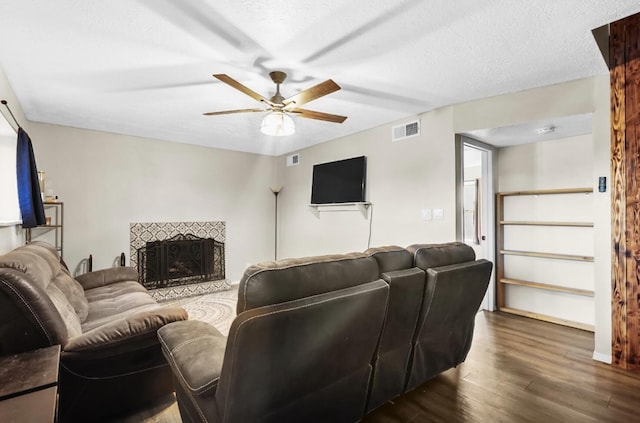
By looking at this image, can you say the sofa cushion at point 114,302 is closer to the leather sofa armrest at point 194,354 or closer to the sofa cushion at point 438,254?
the leather sofa armrest at point 194,354

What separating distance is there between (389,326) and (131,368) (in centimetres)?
151

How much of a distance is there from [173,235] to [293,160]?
8.00ft

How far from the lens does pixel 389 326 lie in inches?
68.6

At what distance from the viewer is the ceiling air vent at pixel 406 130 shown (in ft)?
12.5

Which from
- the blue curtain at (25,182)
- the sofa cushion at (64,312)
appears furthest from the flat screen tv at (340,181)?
the blue curtain at (25,182)

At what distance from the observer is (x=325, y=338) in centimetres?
134

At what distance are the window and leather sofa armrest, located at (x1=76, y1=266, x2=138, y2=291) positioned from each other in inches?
30.8

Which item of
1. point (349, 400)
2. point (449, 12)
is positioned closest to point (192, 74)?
point (449, 12)

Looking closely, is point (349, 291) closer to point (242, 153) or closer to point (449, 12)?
point (449, 12)

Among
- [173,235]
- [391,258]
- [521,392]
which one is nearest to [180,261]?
[173,235]

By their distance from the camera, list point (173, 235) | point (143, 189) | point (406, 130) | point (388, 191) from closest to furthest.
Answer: point (406, 130), point (388, 191), point (143, 189), point (173, 235)

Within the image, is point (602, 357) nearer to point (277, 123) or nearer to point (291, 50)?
point (277, 123)

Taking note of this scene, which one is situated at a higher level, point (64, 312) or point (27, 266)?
point (27, 266)

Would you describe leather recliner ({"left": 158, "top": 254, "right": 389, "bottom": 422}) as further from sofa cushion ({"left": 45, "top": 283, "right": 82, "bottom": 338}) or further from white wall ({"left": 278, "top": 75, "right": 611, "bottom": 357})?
white wall ({"left": 278, "top": 75, "right": 611, "bottom": 357})
